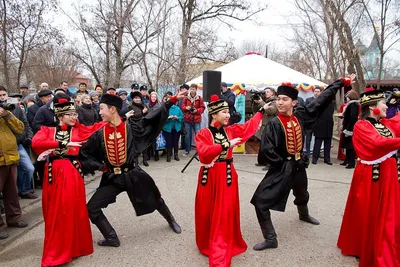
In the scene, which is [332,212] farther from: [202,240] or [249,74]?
[249,74]

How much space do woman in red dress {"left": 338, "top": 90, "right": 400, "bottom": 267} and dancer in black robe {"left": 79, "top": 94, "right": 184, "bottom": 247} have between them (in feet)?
7.10

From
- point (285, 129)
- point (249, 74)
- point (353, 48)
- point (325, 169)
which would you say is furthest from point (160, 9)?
point (285, 129)

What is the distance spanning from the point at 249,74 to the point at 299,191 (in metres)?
7.03

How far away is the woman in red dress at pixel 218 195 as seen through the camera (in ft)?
10.7

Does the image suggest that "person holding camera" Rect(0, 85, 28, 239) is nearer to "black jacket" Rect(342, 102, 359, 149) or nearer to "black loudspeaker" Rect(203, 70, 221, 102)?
"black loudspeaker" Rect(203, 70, 221, 102)

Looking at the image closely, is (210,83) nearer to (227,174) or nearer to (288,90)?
Result: (288,90)

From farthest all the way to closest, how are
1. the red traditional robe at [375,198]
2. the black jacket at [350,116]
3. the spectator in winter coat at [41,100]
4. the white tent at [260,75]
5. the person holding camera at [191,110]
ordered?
the white tent at [260,75] < the person holding camera at [191,110] < the black jacket at [350,116] < the spectator in winter coat at [41,100] < the red traditional robe at [375,198]

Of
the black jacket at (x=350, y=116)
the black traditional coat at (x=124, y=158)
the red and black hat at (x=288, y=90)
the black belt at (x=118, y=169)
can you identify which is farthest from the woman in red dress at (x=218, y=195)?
the black jacket at (x=350, y=116)

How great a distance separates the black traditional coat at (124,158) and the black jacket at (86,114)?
2.99 meters

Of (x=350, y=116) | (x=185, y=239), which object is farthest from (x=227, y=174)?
(x=350, y=116)

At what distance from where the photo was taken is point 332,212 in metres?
4.89

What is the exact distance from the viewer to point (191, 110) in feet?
29.6

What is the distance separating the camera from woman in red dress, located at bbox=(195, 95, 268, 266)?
3.26 meters

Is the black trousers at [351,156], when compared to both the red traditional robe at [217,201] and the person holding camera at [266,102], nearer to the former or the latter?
the person holding camera at [266,102]
